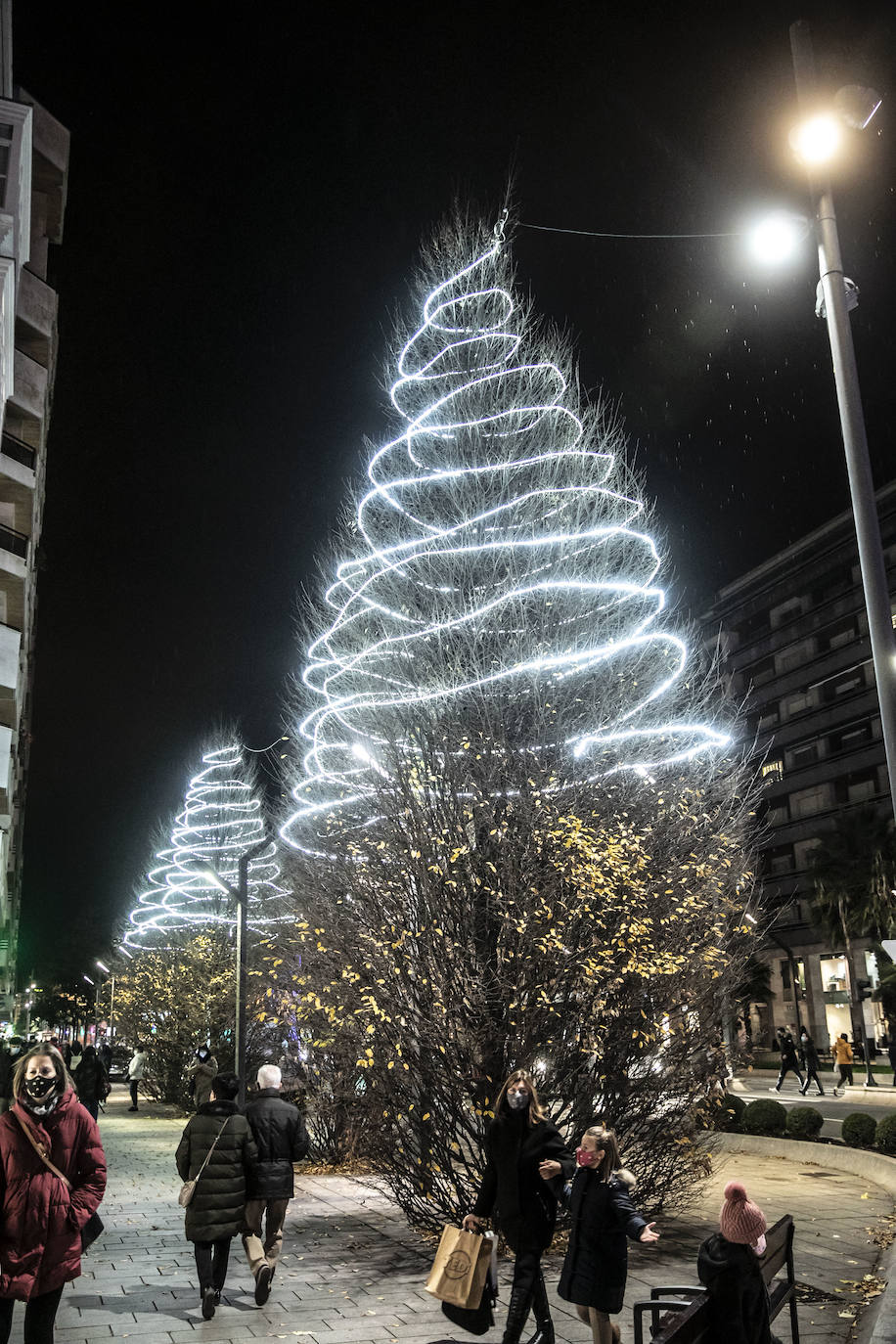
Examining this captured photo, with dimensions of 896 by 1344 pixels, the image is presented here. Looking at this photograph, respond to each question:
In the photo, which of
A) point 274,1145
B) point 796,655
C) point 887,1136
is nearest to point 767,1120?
point 887,1136

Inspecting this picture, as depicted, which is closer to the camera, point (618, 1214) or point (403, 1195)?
point (618, 1214)

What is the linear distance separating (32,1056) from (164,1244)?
6390mm

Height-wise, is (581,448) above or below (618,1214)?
above

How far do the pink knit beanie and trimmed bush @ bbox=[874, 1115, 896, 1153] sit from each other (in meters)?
11.9

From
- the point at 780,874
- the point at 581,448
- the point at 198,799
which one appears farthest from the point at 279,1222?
the point at 780,874

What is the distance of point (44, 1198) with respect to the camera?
552cm

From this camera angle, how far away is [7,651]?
34969 mm

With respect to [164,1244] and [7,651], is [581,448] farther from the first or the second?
[7,651]

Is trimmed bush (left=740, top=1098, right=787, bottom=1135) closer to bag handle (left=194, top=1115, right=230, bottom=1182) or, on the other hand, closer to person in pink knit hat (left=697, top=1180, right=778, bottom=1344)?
bag handle (left=194, top=1115, right=230, bottom=1182)

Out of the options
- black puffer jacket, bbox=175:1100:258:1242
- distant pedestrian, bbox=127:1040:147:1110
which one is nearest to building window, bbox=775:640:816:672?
distant pedestrian, bbox=127:1040:147:1110

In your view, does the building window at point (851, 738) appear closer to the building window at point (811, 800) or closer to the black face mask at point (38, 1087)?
the building window at point (811, 800)

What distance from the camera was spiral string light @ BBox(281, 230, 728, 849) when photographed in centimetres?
1180

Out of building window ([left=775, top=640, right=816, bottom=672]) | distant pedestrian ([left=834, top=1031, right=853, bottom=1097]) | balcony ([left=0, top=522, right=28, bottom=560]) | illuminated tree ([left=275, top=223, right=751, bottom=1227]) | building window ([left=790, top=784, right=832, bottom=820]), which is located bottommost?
distant pedestrian ([left=834, top=1031, right=853, bottom=1097])

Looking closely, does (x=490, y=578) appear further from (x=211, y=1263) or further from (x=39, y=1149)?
(x=39, y=1149)
